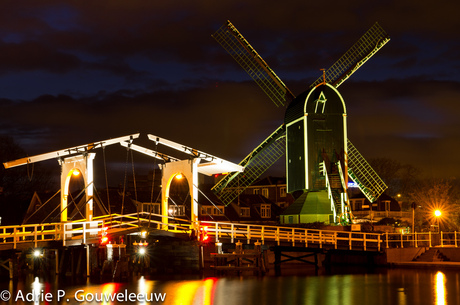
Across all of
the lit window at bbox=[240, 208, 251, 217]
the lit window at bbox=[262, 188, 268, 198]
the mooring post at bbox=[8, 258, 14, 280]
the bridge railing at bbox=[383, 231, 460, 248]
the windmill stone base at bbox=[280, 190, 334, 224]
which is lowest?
the mooring post at bbox=[8, 258, 14, 280]

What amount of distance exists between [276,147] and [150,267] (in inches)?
787

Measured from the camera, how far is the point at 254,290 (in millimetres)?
31094

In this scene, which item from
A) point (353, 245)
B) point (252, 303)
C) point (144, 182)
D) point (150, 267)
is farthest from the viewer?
point (144, 182)

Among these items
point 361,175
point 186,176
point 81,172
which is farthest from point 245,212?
point 81,172

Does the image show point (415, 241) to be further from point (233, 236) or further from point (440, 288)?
point (440, 288)

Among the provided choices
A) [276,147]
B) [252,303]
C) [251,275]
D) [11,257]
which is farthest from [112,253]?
[276,147]

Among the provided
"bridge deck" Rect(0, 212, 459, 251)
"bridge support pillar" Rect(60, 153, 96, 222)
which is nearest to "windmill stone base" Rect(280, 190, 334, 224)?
"bridge deck" Rect(0, 212, 459, 251)

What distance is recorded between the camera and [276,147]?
59688 mm

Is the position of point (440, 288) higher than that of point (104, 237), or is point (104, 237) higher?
point (104, 237)

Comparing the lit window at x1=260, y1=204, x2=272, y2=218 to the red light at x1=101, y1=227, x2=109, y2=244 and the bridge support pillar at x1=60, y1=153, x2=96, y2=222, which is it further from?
the red light at x1=101, y1=227, x2=109, y2=244

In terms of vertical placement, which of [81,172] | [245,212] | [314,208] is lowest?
[314,208]

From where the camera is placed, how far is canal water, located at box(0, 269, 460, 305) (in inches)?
1084

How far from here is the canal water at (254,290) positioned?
27531 millimetres

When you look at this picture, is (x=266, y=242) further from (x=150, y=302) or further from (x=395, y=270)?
(x=150, y=302)
